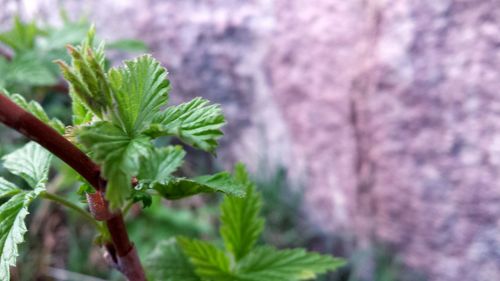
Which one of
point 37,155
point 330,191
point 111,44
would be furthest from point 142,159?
point 330,191

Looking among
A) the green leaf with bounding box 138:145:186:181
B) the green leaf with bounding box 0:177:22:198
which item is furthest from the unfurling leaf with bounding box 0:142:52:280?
the green leaf with bounding box 138:145:186:181

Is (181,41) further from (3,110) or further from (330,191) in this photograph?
(3,110)

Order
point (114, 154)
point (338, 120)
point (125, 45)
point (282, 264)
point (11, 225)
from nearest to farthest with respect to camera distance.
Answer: point (114, 154) → point (11, 225) → point (282, 264) → point (125, 45) → point (338, 120)

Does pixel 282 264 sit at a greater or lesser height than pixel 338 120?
lesser

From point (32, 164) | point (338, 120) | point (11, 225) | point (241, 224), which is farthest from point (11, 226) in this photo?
point (338, 120)

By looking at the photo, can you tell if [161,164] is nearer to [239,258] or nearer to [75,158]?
[75,158]

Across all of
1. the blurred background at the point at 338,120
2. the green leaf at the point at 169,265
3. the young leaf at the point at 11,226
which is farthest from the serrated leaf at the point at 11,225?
the blurred background at the point at 338,120

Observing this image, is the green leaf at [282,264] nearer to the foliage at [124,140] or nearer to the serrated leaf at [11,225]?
the foliage at [124,140]
